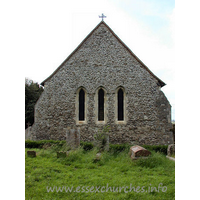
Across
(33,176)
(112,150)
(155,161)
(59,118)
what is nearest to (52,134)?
(59,118)

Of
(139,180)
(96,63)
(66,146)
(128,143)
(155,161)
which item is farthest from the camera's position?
(96,63)

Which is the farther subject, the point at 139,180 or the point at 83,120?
the point at 83,120

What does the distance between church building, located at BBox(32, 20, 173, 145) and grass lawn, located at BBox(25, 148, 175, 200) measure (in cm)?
365

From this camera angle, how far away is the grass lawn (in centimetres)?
395

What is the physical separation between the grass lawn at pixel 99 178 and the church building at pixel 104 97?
3653 millimetres

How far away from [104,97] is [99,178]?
6.37m

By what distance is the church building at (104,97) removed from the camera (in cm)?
1015

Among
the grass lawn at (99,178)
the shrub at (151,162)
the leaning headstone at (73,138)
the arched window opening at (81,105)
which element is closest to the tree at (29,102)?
the arched window opening at (81,105)

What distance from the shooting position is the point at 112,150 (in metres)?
8.52

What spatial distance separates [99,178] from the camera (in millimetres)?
4773

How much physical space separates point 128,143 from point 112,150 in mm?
1886

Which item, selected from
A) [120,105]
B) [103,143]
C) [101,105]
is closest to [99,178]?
[103,143]

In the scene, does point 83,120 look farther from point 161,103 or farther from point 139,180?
point 139,180

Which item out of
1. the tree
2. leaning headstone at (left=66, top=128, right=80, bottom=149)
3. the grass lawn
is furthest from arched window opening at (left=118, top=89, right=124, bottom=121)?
the tree
